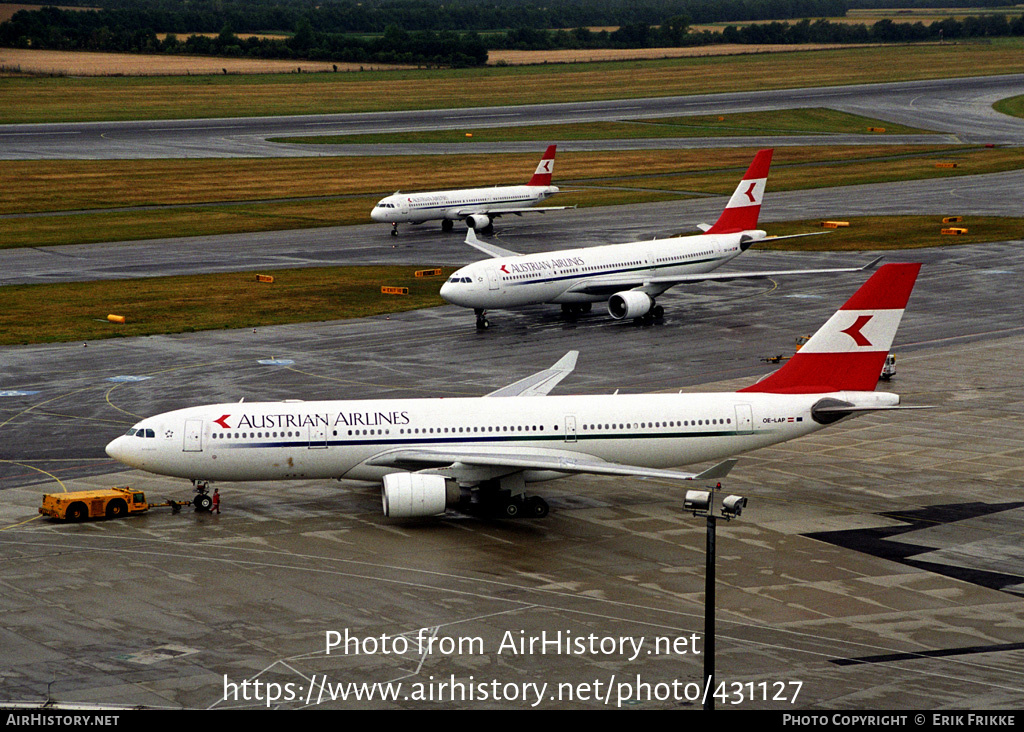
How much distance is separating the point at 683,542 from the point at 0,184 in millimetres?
112621

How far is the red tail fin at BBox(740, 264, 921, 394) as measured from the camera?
47.7 meters

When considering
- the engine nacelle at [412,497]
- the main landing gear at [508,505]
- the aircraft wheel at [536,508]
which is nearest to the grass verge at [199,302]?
the main landing gear at [508,505]

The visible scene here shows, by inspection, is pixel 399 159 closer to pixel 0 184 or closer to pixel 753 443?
pixel 0 184

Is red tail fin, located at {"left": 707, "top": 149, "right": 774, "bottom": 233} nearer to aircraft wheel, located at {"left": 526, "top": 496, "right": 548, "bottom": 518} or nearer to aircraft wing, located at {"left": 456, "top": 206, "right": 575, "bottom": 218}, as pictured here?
aircraft wing, located at {"left": 456, "top": 206, "right": 575, "bottom": 218}

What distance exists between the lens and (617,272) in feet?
270

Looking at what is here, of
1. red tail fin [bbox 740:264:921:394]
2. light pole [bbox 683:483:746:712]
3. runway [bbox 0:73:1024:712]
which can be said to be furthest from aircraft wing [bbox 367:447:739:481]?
light pole [bbox 683:483:746:712]

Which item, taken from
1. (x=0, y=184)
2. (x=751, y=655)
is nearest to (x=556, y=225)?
(x=0, y=184)

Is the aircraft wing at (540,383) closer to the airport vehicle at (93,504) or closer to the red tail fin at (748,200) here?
the airport vehicle at (93,504)

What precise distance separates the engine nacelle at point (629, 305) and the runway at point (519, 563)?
212 inches

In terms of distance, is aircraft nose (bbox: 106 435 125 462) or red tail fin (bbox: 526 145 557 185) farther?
red tail fin (bbox: 526 145 557 185)

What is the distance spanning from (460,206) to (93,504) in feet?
247

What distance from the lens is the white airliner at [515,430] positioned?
45312mm

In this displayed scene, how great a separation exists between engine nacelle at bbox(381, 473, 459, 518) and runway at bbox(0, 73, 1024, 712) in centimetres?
102
